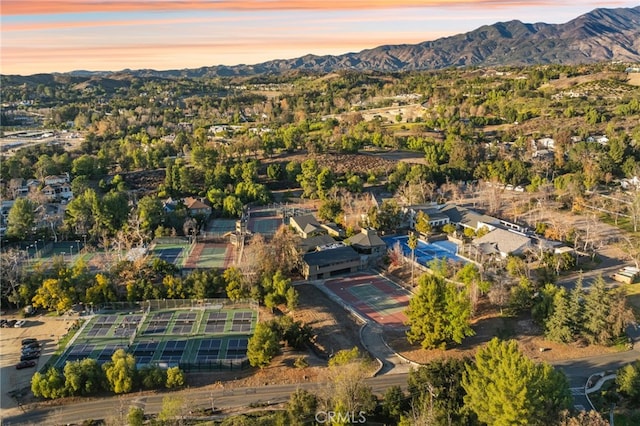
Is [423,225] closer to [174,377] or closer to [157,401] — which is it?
[174,377]

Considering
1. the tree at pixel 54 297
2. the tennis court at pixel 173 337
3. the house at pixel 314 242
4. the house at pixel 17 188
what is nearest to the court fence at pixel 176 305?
the tennis court at pixel 173 337

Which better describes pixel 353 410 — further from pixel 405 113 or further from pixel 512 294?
pixel 405 113

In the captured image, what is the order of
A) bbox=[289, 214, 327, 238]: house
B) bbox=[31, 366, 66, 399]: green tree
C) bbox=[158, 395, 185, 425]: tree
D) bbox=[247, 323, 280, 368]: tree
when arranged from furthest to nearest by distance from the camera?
bbox=[289, 214, 327, 238]: house < bbox=[247, 323, 280, 368]: tree < bbox=[31, 366, 66, 399]: green tree < bbox=[158, 395, 185, 425]: tree

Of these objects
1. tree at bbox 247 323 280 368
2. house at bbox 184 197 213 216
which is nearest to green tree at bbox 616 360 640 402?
tree at bbox 247 323 280 368

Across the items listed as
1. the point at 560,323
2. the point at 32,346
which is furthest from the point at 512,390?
the point at 32,346

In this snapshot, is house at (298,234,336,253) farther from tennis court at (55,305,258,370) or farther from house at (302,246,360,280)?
tennis court at (55,305,258,370)

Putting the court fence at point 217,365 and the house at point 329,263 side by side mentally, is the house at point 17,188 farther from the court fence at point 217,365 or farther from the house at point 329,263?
the court fence at point 217,365
